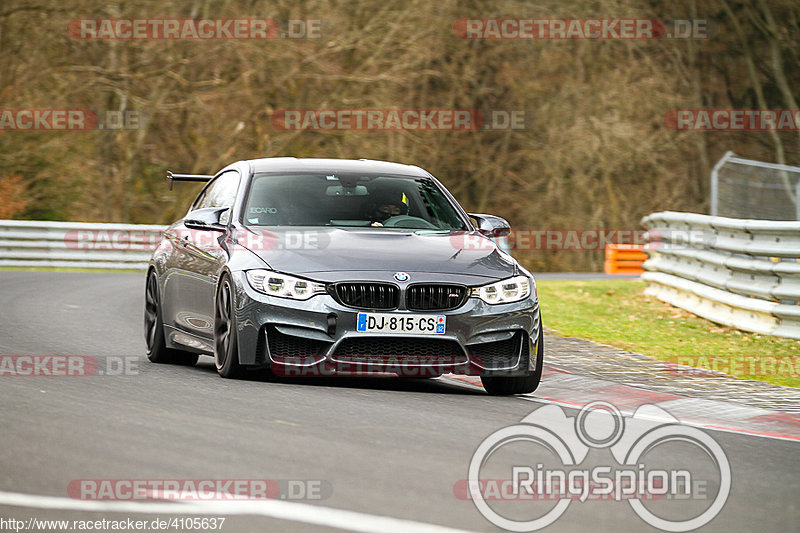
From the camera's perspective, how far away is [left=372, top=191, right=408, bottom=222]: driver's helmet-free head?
409 inches

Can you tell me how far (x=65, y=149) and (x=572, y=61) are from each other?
15901mm

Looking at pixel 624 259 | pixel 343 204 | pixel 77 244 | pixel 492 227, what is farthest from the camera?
pixel 624 259

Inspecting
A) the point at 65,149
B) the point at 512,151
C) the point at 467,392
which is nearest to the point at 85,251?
the point at 65,149

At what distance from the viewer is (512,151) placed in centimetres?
4206

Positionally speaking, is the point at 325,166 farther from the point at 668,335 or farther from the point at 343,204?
the point at 668,335

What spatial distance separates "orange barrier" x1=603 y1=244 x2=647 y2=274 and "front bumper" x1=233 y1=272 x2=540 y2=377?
25.5 metres

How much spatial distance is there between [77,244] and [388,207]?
20.7 meters

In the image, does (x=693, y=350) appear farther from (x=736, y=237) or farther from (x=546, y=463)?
(x=546, y=463)

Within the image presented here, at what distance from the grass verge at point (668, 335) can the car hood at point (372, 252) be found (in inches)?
114

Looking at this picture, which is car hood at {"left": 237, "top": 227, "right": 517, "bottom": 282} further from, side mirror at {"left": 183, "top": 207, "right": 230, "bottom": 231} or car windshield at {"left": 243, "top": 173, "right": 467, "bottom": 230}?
side mirror at {"left": 183, "top": 207, "right": 230, "bottom": 231}

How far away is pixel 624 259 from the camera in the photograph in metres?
34.6

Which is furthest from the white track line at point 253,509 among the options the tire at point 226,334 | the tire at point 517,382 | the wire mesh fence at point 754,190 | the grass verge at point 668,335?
the wire mesh fence at point 754,190

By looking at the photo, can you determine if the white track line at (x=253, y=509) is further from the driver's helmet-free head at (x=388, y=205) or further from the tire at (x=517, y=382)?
the driver's helmet-free head at (x=388, y=205)

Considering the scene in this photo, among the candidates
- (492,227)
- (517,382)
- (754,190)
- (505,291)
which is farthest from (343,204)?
(754,190)
